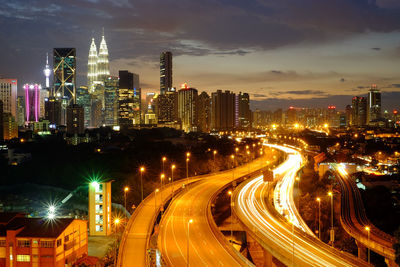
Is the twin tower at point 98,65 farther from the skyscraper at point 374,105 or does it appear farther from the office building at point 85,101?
the skyscraper at point 374,105

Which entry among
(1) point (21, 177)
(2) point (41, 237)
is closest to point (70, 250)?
(2) point (41, 237)

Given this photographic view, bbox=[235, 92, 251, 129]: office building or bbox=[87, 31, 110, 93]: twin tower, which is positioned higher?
bbox=[87, 31, 110, 93]: twin tower

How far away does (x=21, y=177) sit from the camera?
150ft

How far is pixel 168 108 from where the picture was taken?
4759 inches

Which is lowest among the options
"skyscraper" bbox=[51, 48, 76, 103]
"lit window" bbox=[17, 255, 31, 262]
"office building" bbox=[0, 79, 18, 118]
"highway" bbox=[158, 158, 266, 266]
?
"lit window" bbox=[17, 255, 31, 262]

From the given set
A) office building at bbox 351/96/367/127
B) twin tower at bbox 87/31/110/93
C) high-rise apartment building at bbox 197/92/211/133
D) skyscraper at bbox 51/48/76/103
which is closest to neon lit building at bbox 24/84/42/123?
skyscraper at bbox 51/48/76/103

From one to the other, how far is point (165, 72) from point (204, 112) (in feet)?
109

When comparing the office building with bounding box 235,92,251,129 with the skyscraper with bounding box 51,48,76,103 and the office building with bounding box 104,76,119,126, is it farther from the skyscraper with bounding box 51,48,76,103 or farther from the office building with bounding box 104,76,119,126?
the skyscraper with bounding box 51,48,76,103

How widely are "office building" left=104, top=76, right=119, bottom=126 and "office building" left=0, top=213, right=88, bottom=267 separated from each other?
110 metres

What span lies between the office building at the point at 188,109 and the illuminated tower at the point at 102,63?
4812 cm

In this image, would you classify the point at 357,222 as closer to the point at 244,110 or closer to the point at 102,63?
the point at 244,110

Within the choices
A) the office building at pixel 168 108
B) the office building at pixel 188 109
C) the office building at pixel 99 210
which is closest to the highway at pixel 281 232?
the office building at pixel 99 210

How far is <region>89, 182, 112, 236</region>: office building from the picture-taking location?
20438mm

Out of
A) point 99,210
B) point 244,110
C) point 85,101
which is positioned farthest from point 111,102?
point 99,210
